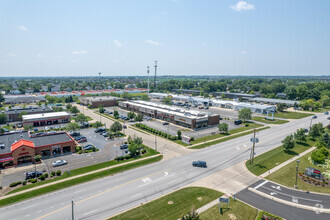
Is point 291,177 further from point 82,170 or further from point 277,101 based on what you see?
point 277,101

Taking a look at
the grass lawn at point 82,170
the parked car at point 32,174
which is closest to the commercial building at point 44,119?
the parked car at point 32,174

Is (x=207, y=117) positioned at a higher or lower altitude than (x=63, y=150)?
→ higher

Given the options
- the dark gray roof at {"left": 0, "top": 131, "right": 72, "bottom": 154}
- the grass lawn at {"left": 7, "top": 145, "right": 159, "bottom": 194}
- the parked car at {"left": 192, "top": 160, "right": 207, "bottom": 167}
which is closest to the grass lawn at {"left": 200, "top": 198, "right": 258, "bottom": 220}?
the parked car at {"left": 192, "top": 160, "right": 207, "bottom": 167}

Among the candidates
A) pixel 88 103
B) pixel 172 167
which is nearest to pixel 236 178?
pixel 172 167

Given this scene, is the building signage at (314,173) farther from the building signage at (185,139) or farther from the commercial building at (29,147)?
Answer: the commercial building at (29,147)

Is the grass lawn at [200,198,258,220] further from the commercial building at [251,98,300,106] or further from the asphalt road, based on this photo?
the commercial building at [251,98,300,106]

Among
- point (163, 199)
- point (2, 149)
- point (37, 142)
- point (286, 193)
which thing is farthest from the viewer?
point (37, 142)

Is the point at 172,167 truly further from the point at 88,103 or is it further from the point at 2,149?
the point at 88,103
